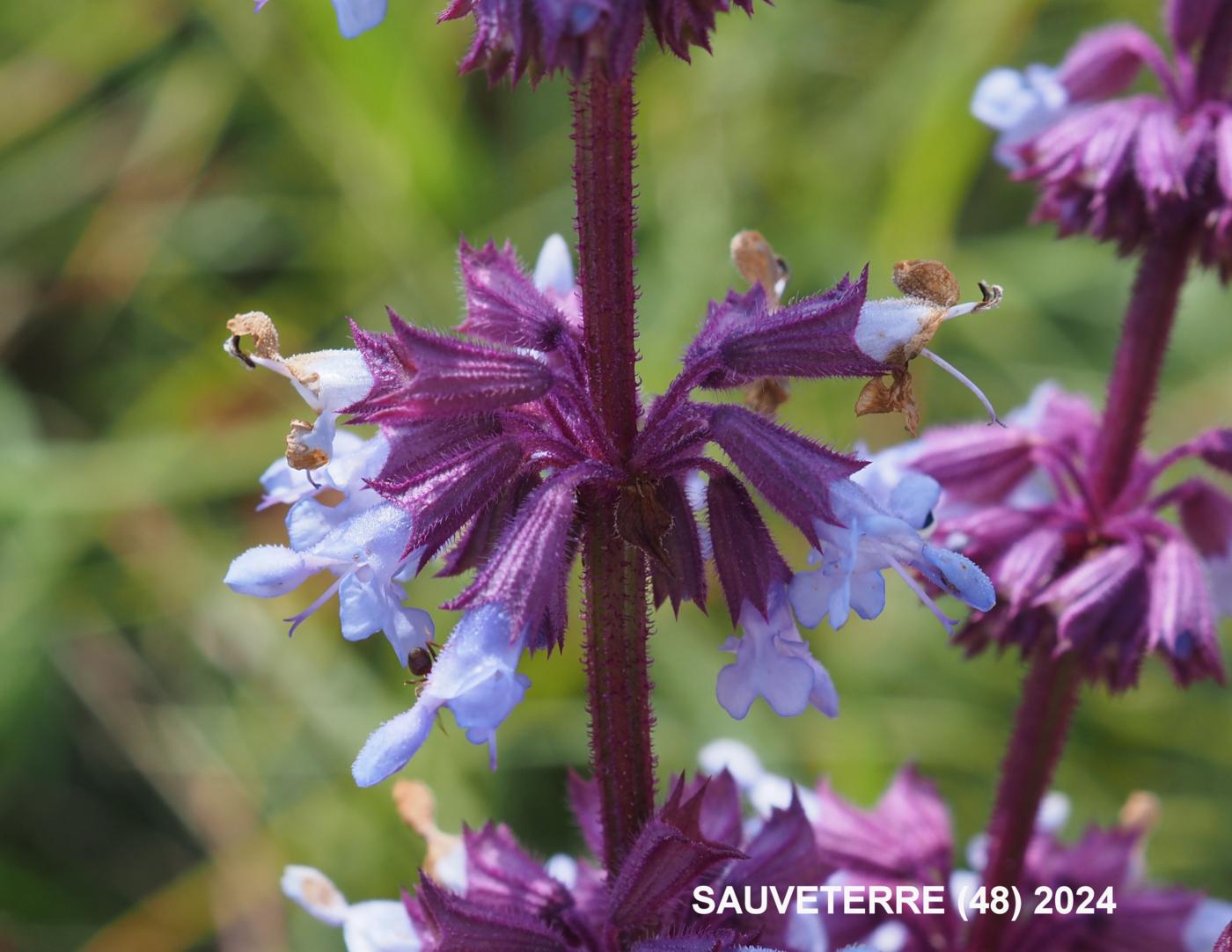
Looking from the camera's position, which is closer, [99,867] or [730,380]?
[730,380]

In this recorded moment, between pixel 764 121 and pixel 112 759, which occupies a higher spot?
pixel 764 121

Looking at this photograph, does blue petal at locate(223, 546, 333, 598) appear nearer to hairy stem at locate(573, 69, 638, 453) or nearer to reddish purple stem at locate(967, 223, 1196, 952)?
hairy stem at locate(573, 69, 638, 453)

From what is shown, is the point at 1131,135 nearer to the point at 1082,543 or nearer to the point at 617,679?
the point at 1082,543

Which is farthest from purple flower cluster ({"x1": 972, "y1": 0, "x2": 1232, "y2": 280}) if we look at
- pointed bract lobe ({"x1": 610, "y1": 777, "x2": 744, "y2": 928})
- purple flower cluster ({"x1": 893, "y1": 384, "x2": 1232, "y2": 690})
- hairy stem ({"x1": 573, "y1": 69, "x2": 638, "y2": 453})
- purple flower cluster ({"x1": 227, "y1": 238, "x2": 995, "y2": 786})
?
pointed bract lobe ({"x1": 610, "y1": 777, "x2": 744, "y2": 928})

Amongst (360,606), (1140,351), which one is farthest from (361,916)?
(1140,351)

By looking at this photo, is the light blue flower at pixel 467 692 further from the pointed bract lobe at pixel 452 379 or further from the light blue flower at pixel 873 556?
the light blue flower at pixel 873 556

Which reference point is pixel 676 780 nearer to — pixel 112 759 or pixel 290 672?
pixel 290 672

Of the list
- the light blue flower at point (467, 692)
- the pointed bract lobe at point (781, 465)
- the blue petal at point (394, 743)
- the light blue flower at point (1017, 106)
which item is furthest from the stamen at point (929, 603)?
the light blue flower at point (1017, 106)

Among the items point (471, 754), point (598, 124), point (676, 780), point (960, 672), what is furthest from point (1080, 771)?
point (598, 124)
